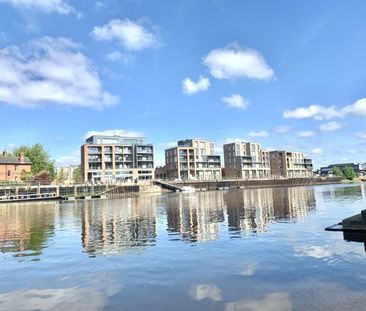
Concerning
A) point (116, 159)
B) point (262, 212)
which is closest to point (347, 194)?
point (262, 212)

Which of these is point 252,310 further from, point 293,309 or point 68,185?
point 68,185

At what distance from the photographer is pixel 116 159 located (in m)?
175

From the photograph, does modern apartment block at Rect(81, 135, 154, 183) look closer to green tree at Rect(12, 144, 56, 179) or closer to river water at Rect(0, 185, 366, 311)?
green tree at Rect(12, 144, 56, 179)

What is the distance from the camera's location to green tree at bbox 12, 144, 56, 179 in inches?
5669

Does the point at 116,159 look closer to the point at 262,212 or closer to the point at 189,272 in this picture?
the point at 262,212

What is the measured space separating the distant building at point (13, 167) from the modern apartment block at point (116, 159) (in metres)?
37.1

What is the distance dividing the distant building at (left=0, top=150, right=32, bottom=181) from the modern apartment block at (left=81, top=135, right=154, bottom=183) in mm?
37104

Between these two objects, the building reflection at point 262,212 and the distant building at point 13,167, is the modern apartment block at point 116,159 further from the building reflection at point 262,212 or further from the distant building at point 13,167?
the building reflection at point 262,212

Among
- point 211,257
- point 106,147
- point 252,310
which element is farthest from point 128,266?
point 106,147

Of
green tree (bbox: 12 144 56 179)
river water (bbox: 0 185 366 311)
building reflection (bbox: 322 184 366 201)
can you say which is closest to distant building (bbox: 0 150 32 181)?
green tree (bbox: 12 144 56 179)

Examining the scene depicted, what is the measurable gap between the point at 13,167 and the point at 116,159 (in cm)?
5507

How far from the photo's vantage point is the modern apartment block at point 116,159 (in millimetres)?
168125

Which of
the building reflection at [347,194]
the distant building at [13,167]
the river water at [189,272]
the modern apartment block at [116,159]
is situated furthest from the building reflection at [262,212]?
the modern apartment block at [116,159]

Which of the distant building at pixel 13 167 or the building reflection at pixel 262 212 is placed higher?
the distant building at pixel 13 167
